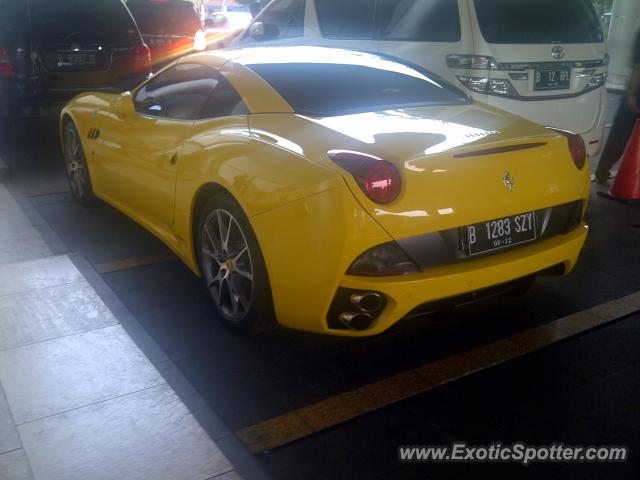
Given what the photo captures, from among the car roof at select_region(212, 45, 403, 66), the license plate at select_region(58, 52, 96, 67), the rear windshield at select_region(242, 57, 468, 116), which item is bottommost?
the license plate at select_region(58, 52, 96, 67)

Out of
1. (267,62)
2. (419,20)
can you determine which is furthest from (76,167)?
(419,20)

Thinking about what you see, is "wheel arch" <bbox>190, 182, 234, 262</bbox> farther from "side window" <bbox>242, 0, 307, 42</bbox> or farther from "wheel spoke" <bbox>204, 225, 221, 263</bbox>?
"side window" <bbox>242, 0, 307, 42</bbox>

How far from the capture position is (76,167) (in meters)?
5.84

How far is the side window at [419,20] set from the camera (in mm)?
5906

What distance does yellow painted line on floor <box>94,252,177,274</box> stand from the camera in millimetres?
4633

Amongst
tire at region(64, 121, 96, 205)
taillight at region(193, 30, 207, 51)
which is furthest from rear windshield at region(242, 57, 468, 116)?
taillight at region(193, 30, 207, 51)

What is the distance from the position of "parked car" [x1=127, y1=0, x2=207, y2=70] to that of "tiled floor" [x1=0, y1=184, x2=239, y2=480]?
9879mm

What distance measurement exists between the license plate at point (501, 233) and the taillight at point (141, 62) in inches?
242

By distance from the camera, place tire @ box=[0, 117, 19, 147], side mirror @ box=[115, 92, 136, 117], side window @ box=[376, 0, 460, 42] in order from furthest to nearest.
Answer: tire @ box=[0, 117, 19, 147]
side window @ box=[376, 0, 460, 42]
side mirror @ box=[115, 92, 136, 117]

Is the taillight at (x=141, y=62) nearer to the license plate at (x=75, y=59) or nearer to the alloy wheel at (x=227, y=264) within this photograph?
the license plate at (x=75, y=59)

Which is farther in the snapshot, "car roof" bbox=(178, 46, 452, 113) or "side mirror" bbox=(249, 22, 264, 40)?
"side mirror" bbox=(249, 22, 264, 40)

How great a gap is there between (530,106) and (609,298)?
84.6 inches

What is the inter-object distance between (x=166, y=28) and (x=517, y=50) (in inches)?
366

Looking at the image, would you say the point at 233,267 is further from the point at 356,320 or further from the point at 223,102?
the point at 223,102
